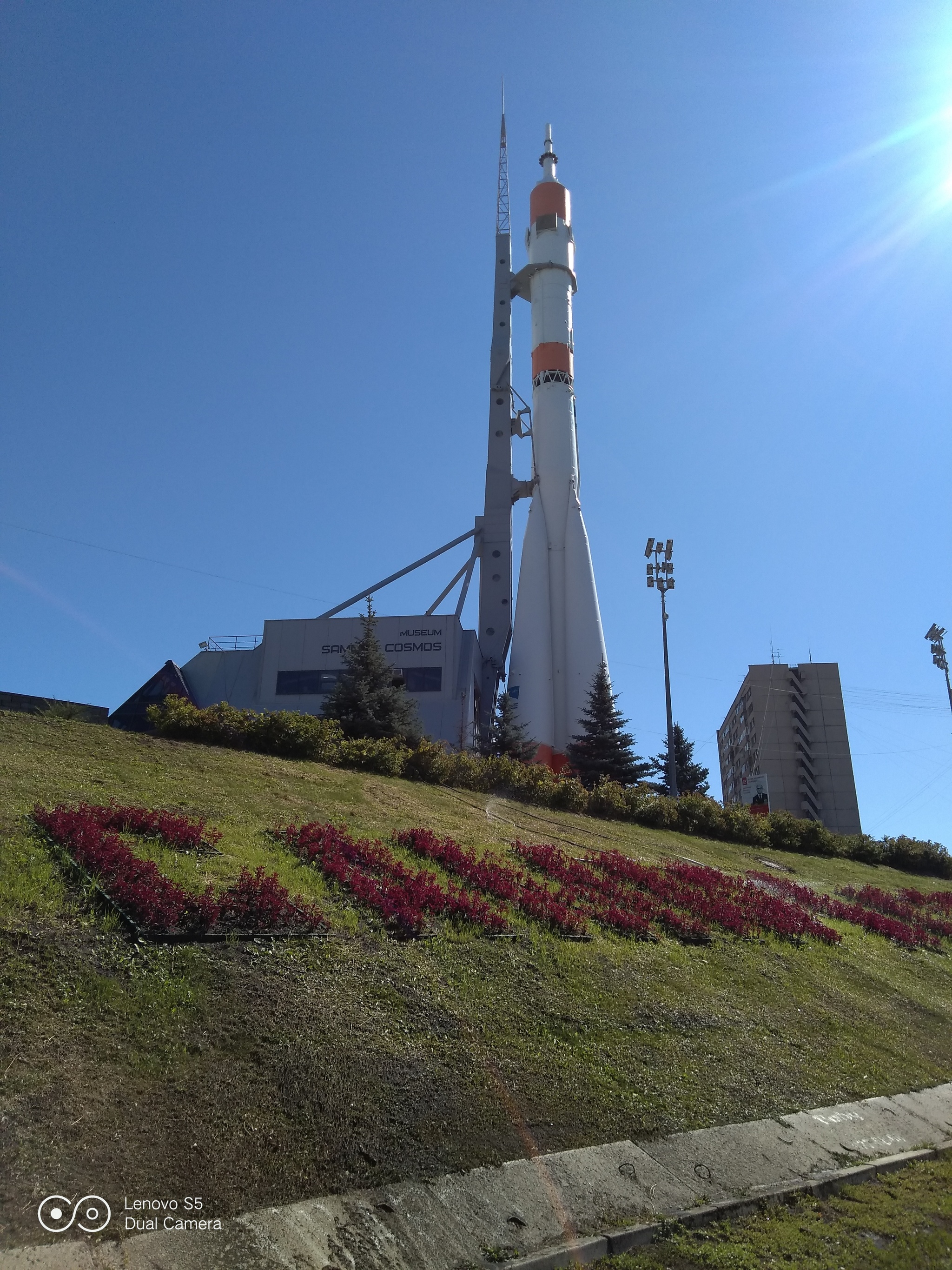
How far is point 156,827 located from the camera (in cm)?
904

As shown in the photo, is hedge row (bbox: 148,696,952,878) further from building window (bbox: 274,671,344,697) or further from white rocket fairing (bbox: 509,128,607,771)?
building window (bbox: 274,671,344,697)

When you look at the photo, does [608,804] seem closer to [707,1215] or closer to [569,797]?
[569,797]

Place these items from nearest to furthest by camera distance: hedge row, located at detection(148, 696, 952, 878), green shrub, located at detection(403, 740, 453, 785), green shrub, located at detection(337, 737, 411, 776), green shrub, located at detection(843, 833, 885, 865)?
hedge row, located at detection(148, 696, 952, 878)
green shrub, located at detection(337, 737, 411, 776)
green shrub, located at detection(403, 740, 453, 785)
green shrub, located at detection(843, 833, 885, 865)

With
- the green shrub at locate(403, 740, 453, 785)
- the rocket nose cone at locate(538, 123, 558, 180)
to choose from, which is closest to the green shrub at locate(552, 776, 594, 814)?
the green shrub at locate(403, 740, 453, 785)

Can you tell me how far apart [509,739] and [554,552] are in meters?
11.1

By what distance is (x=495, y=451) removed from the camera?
1697 inches

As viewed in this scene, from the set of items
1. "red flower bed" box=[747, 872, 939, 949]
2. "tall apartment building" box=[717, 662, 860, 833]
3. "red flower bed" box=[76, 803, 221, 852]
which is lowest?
"red flower bed" box=[747, 872, 939, 949]

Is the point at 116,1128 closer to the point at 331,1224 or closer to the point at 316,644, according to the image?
the point at 331,1224

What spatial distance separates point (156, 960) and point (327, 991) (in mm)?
1205

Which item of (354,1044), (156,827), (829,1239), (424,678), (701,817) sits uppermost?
(424,678)

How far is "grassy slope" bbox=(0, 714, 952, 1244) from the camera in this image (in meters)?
4.50

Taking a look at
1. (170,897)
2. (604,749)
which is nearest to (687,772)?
(604,749)

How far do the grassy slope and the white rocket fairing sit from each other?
25.5m

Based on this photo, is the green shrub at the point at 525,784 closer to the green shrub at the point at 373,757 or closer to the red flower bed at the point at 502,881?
the green shrub at the point at 373,757
